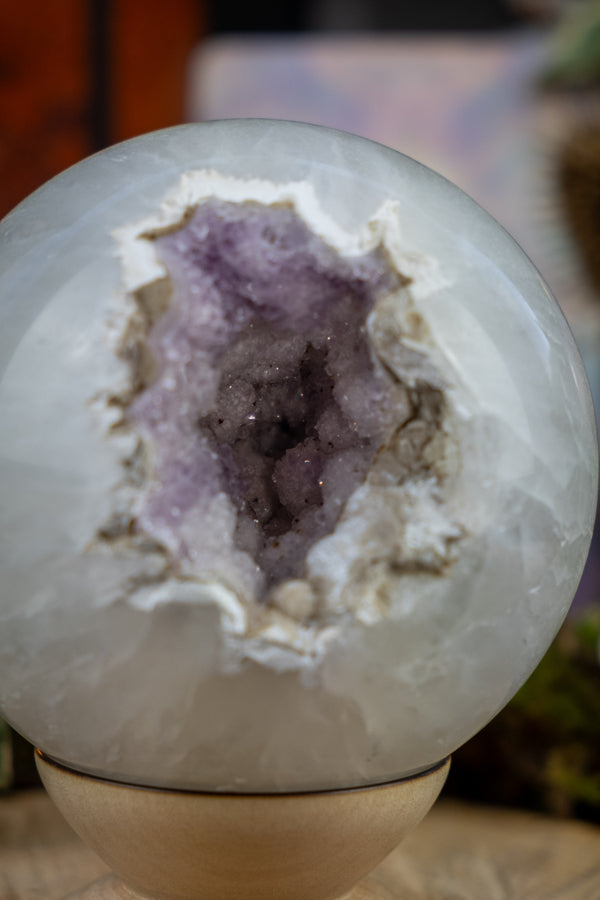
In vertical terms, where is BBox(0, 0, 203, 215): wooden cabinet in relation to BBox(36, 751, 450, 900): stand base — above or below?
above

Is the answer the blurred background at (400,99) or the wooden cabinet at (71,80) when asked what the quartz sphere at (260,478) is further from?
the wooden cabinet at (71,80)

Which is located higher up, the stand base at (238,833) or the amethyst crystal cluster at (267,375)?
the amethyst crystal cluster at (267,375)

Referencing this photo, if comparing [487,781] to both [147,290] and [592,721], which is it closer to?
[592,721]

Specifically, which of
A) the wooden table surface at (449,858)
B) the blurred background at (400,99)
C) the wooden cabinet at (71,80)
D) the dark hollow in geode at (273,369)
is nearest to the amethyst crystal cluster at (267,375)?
the dark hollow in geode at (273,369)

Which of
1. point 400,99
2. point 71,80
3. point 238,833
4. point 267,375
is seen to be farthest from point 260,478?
point 71,80

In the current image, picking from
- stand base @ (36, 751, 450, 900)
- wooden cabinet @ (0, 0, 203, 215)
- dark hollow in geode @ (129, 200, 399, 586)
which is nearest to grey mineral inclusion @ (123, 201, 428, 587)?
dark hollow in geode @ (129, 200, 399, 586)

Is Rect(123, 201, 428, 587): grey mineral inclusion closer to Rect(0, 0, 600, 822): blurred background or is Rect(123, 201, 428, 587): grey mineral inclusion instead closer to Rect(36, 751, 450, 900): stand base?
Rect(36, 751, 450, 900): stand base
